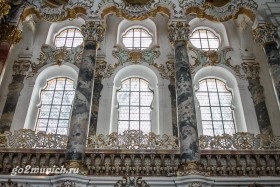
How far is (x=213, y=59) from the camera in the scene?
16.7 meters

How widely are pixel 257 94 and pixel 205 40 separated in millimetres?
4061

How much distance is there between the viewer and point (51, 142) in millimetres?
12422

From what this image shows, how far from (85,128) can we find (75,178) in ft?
6.57

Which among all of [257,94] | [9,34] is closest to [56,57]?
[9,34]

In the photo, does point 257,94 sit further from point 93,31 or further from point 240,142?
point 93,31

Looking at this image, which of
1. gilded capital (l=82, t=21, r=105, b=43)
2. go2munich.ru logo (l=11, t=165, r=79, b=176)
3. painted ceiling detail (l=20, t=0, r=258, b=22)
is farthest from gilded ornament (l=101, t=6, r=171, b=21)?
go2munich.ru logo (l=11, t=165, r=79, b=176)

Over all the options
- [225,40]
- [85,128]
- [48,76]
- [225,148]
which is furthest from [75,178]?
[225,40]

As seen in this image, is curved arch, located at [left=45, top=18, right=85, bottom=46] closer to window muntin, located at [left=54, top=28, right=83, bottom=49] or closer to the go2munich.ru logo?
window muntin, located at [left=54, top=28, right=83, bottom=49]

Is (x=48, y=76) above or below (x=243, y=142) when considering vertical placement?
above

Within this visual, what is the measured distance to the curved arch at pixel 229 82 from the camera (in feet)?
49.3

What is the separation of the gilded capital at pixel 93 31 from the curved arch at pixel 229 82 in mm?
4518

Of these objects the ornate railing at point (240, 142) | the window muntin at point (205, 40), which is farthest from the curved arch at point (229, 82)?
the ornate railing at point (240, 142)

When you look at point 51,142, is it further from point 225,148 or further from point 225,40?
point 225,40

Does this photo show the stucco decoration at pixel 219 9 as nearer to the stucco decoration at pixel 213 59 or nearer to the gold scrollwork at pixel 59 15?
the stucco decoration at pixel 213 59
